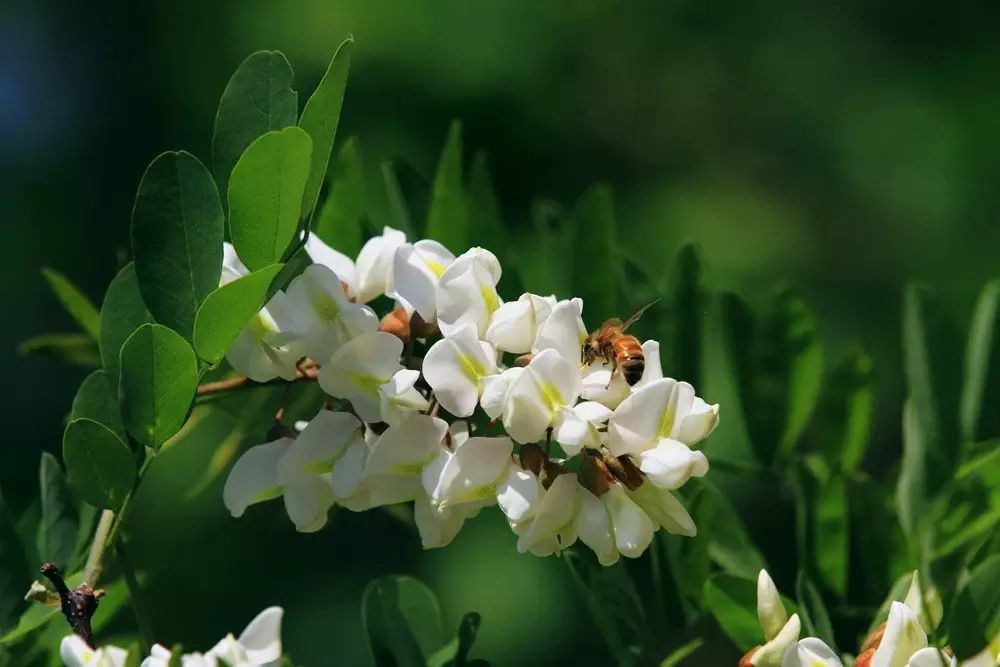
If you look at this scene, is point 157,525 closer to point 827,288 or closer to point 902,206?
point 827,288

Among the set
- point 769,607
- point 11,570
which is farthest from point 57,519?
point 769,607

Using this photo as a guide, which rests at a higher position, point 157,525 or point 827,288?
point 827,288

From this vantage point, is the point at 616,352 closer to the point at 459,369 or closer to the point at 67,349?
the point at 459,369

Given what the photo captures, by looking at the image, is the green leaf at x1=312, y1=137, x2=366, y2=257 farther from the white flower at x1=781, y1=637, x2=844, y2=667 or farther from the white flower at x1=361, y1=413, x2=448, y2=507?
the white flower at x1=781, y1=637, x2=844, y2=667

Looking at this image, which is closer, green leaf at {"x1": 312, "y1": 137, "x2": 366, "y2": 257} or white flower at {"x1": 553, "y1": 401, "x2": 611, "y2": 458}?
white flower at {"x1": 553, "y1": 401, "x2": 611, "y2": 458}

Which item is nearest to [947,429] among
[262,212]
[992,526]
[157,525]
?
[992,526]

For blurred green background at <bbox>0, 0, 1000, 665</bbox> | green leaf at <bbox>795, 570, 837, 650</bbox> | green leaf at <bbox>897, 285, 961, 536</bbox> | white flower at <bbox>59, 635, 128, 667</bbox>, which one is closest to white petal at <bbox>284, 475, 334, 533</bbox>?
white flower at <bbox>59, 635, 128, 667</bbox>
